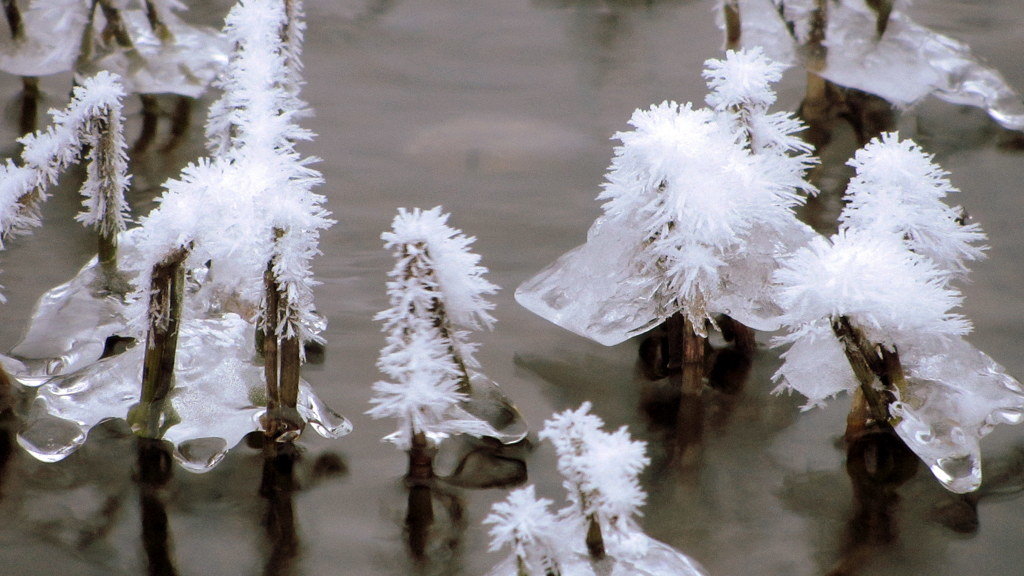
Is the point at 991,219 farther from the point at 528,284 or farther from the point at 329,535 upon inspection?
the point at 329,535

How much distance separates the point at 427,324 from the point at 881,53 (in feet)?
1.03

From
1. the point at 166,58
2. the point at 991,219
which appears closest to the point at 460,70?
the point at 166,58

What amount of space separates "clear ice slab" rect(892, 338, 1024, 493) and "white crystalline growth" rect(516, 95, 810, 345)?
0.17 feet

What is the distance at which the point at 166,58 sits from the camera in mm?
548

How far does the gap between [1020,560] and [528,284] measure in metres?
0.19

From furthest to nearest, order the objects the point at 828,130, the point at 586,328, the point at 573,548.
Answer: the point at 828,130, the point at 586,328, the point at 573,548

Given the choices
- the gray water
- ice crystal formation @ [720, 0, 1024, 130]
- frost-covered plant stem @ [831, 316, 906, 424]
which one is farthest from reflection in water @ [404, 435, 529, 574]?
ice crystal formation @ [720, 0, 1024, 130]

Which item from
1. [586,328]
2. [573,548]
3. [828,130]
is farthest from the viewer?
[828,130]

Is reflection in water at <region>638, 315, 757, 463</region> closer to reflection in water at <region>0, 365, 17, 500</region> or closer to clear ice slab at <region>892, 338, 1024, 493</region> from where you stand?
clear ice slab at <region>892, 338, 1024, 493</region>

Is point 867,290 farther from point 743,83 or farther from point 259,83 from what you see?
point 259,83

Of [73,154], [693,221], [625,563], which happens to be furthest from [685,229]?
[73,154]

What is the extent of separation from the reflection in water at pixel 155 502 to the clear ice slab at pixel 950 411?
0.71 ft

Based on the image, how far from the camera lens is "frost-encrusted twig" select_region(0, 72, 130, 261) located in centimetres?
37

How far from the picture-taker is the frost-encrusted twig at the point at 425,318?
1.00 ft
